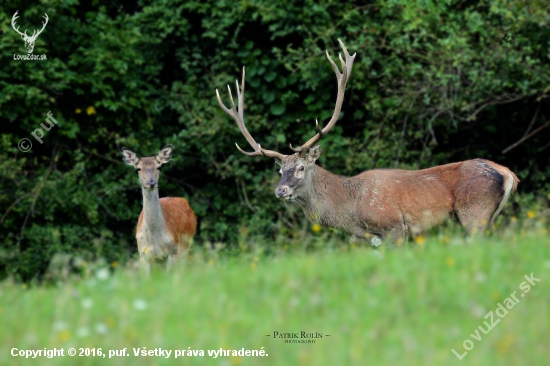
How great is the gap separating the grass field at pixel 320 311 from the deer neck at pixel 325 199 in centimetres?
328

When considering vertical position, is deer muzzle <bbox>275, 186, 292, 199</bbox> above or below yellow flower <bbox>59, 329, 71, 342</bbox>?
above

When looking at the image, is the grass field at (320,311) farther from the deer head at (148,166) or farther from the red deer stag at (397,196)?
the deer head at (148,166)

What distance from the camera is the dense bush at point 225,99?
12.9 m

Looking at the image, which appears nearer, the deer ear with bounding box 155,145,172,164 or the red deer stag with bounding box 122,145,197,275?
the red deer stag with bounding box 122,145,197,275

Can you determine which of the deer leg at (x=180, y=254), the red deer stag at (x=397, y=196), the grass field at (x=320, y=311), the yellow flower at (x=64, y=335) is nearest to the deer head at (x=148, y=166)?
the deer leg at (x=180, y=254)

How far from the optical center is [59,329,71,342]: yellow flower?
5.17 metres

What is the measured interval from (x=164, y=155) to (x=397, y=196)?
2620 mm

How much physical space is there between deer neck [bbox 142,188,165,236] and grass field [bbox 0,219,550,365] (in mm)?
3320

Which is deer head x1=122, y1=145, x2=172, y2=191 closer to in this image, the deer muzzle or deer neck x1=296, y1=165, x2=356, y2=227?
the deer muzzle

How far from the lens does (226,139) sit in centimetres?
1412

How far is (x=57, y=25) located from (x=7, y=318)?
28.9 feet

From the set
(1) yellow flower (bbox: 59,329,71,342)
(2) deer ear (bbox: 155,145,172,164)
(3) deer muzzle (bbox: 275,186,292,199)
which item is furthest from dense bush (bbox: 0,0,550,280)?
(1) yellow flower (bbox: 59,329,71,342)

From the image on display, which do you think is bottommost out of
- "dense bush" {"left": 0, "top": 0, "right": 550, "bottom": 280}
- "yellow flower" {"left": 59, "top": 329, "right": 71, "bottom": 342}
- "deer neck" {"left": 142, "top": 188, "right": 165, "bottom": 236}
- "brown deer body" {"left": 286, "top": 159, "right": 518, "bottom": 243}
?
"yellow flower" {"left": 59, "top": 329, "right": 71, "bottom": 342}

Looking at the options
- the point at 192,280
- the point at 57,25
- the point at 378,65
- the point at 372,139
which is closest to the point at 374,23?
the point at 378,65
